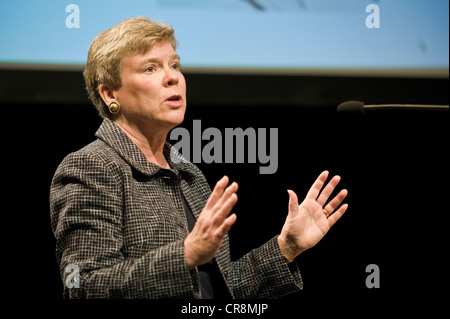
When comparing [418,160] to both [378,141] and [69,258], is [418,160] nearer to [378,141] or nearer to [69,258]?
[378,141]

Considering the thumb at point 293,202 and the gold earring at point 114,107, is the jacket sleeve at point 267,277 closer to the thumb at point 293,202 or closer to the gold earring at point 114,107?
the thumb at point 293,202

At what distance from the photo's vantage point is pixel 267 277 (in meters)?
1.81

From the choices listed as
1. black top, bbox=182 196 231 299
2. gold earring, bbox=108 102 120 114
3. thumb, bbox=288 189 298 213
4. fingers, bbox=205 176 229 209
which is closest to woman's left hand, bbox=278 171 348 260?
thumb, bbox=288 189 298 213

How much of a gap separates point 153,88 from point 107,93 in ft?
0.56

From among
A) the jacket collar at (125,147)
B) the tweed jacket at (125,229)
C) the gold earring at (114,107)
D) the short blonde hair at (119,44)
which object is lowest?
the tweed jacket at (125,229)

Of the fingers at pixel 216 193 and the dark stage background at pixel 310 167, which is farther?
the dark stage background at pixel 310 167

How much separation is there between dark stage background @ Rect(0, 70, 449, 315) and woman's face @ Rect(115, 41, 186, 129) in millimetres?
634

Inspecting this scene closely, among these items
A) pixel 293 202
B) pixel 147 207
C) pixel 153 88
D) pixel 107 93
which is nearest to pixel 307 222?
pixel 293 202

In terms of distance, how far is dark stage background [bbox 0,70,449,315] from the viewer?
2371mm

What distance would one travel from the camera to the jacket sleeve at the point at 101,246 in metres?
1.40

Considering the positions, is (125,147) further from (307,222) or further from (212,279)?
(307,222)

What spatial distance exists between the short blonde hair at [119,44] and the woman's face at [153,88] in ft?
0.07

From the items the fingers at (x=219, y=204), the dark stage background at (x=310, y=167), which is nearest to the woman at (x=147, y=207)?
the fingers at (x=219, y=204)
